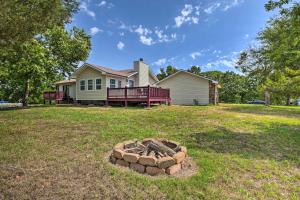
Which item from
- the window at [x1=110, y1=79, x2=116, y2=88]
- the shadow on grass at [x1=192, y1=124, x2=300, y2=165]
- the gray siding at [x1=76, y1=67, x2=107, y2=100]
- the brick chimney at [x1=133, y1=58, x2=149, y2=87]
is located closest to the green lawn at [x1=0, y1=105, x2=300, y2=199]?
the shadow on grass at [x1=192, y1=124, x2=300, y2=165]

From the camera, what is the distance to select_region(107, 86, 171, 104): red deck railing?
14781mm

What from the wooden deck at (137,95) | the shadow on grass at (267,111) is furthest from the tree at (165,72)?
the shadow on grass at (267,111)

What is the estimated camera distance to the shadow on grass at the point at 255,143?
15.4 feet

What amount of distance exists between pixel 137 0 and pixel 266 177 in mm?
18115

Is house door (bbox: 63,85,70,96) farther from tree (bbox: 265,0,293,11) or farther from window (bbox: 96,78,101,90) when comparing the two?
tree (bbox: 265,0,293,11)

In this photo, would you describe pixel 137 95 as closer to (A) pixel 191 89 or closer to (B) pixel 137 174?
(A) pixel 191 89

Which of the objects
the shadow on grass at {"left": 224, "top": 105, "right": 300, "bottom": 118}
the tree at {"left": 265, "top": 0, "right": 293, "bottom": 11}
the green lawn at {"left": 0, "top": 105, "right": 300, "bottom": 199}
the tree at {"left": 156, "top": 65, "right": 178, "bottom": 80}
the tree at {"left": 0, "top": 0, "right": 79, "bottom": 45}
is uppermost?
the tree at {"left": 156, "top": 65, "right": 178, "bottom": 80}

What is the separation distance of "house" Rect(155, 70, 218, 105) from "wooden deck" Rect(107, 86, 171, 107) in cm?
480

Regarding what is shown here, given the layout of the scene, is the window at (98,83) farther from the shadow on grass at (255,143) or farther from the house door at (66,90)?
the shadow on grass at (255,143)

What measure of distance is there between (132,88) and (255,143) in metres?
11.0

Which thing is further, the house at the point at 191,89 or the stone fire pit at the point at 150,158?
the house at the point at 191,89

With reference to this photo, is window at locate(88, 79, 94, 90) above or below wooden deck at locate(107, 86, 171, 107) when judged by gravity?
above

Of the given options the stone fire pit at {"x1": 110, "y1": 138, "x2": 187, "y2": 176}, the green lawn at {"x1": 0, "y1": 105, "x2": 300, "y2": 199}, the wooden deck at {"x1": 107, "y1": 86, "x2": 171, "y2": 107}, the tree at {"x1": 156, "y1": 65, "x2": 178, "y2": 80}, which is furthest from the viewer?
the tree at {"x1": 156, "y1": 65, "x2": 178, "y2": 80}

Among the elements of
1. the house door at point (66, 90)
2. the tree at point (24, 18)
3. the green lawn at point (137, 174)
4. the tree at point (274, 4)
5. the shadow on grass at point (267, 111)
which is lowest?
the green lawn at point (137, 174)
